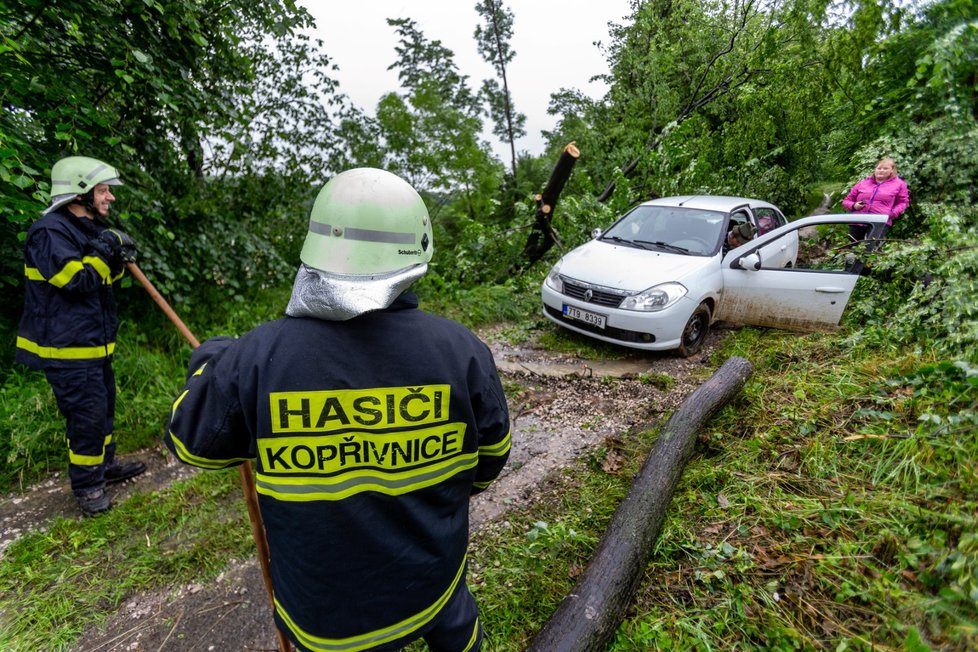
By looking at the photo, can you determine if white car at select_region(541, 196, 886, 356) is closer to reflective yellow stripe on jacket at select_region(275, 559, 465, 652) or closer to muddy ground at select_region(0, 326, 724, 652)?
muddy ground at select_region(0, 326, 724, 652)

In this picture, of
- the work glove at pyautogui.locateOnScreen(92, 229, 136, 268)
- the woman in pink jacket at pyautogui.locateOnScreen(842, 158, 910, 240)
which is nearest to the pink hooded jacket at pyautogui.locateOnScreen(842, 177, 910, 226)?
the woman in pink jacket at pyautogui.locateOnScreen(842, 158, 910, 240)

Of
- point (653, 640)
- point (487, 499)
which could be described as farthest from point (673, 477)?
point (487, 499)

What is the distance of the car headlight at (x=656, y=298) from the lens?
191 inches

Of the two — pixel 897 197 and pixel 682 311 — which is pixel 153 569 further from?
pixel 897 197

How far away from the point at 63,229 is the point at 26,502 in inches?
75.9

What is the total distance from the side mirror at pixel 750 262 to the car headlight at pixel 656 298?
885mm

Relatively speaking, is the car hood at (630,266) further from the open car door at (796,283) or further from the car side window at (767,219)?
the car side window at (767,219)

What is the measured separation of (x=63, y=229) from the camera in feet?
9.12

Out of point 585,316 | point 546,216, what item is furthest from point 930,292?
point 546,216

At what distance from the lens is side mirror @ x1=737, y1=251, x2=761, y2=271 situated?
5152mm

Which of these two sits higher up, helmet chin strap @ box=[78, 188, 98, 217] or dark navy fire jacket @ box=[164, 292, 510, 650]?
helmet chin strap @ box=[78, 188, 98, 217]

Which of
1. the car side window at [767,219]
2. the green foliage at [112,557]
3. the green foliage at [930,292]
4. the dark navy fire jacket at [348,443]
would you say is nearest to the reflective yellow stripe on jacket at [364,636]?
the dark navy fire jacket at [348,443]

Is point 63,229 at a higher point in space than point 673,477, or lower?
higher

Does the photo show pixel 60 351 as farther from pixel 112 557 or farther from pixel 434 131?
pixel 434 131
